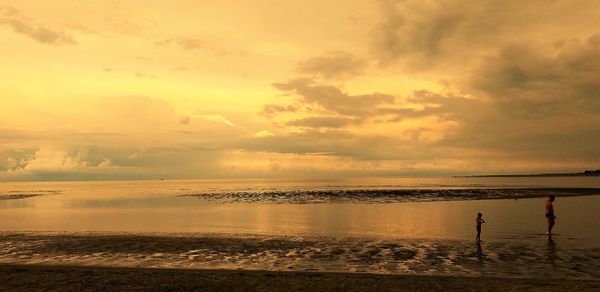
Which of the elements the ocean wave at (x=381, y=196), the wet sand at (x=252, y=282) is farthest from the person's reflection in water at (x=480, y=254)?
the ocean wave at (x=381, y=196)

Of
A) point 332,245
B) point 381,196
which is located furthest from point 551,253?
point 381,196

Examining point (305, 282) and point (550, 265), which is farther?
point (550, 265)

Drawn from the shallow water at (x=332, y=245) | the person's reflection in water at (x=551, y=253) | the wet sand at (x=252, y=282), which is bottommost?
the shallow water at (x=332, y=245)

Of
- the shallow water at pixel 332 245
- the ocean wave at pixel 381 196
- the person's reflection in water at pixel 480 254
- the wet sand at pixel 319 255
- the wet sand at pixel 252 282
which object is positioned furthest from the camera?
the ocean wave at pixel 381 196

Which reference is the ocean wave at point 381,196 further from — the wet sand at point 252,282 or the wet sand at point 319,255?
the wet sand at point 252,282

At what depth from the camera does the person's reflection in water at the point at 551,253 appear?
62.8 feet

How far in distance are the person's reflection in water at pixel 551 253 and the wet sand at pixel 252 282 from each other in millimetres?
3884

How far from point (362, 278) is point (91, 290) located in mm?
9068

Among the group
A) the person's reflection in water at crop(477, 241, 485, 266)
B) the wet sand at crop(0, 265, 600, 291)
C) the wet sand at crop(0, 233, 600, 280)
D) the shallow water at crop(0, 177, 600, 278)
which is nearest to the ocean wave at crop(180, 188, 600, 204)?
the shallow water at crop(0, 177, 600, 278)

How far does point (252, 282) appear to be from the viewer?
15.0 m

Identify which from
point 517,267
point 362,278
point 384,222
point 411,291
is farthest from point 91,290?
point 384,222

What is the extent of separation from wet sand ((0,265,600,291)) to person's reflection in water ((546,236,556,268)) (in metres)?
3.88

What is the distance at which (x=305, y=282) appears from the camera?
49.1 feet

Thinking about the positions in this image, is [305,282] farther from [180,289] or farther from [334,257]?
[334,257]
